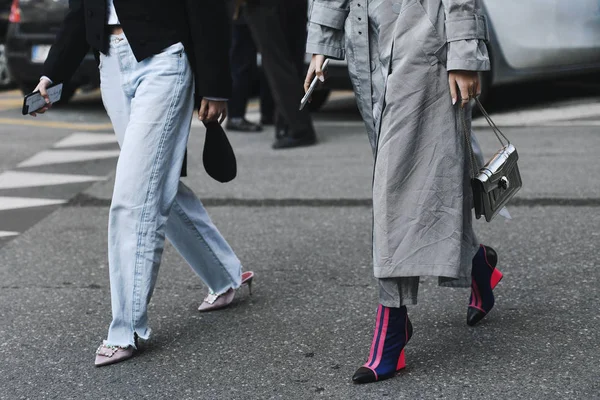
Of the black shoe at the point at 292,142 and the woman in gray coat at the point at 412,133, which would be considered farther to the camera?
the black shoe at the point at 292,142

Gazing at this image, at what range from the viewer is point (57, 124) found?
9789 millimetres

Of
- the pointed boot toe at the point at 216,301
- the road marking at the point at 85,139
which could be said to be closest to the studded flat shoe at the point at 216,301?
the pointed boot toe at the point at 216,301

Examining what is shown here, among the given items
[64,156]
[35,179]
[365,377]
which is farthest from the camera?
[64,156]

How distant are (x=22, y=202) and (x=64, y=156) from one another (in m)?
1.64

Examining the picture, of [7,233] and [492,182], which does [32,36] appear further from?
[492,182]

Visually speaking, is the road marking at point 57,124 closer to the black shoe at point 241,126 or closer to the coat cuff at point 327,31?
the black shoe at point 241,126

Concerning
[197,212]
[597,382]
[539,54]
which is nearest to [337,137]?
[539,54]

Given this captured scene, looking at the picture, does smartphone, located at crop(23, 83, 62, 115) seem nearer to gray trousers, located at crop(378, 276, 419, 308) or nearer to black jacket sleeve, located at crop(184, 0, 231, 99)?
black jacket sleeve, located at crop(184, 0, 231, 99)

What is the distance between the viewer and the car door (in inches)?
360

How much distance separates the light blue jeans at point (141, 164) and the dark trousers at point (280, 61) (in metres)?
4.45

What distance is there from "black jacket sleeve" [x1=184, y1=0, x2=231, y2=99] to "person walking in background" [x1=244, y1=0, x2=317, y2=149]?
4458 mm

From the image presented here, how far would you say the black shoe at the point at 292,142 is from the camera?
816cm

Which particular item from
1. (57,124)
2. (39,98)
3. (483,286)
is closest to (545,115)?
(57,124)

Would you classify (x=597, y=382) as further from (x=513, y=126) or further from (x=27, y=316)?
(x=513, y=126)
